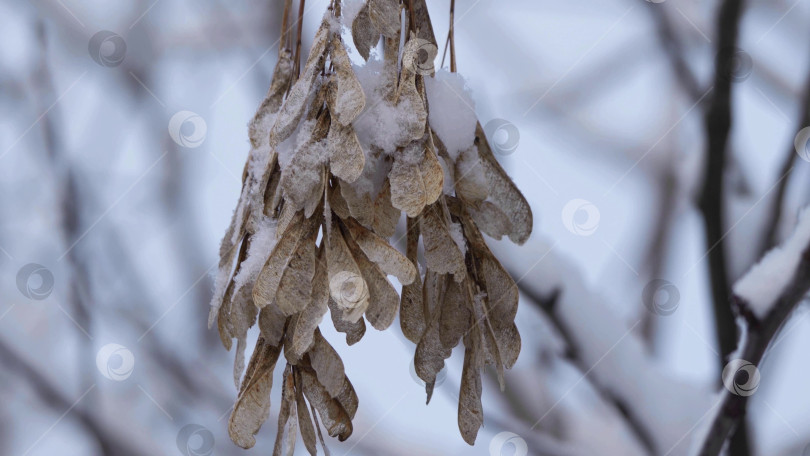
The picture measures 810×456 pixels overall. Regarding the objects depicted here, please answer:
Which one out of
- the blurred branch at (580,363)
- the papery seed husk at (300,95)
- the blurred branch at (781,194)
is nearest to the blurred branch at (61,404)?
the blurred branch at (580,363)

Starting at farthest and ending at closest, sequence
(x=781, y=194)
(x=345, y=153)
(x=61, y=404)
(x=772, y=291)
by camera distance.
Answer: (x=61, y=404) < (x=781, y=194) < (x=772, y=291) < (x=345, y=153)

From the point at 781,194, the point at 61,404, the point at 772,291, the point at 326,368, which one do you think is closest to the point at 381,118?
the point at 326,368

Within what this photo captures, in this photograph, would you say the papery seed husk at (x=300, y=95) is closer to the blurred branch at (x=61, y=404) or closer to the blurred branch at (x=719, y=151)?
the blurred branch at (x=719, y=151)

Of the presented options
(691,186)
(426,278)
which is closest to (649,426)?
(691,186)

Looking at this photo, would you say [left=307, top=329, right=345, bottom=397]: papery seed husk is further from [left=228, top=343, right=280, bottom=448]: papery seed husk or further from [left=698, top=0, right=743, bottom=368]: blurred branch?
[left=698, top=0, right=743, bottom=368]: blurred branch

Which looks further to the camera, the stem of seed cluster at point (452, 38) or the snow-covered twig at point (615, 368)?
the snow-covered twig at point (615, 368)

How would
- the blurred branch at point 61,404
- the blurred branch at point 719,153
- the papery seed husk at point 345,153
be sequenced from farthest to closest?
the blurred branch at point 61,404 → the blurred branch at point 719,153 → the papery seed husk at point 345,153

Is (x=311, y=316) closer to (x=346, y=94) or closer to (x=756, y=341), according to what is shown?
(x=346, y=94)

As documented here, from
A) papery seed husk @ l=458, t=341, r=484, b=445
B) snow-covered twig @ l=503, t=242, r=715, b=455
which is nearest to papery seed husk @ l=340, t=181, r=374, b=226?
papery seed husk @ l=458, t=341, r=484, b=445
